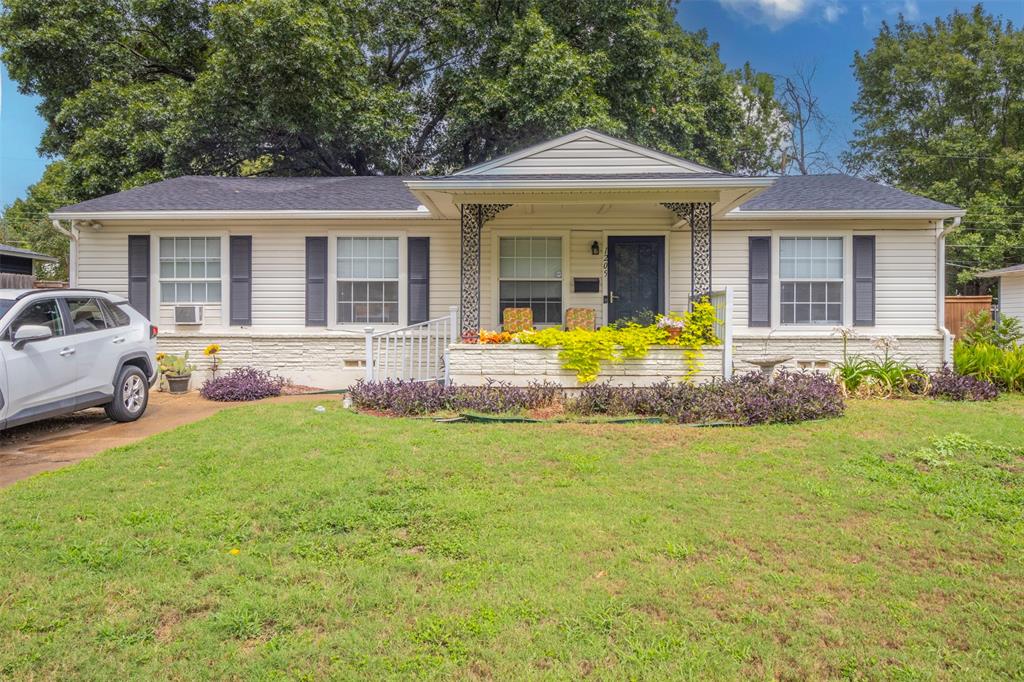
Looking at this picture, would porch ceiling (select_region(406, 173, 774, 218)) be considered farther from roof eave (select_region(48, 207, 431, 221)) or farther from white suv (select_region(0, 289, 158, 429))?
white suv (select_region(0, 289, 158, 429))

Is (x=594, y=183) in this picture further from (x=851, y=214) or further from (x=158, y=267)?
(x=158, y=267)

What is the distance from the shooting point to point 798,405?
241 inches

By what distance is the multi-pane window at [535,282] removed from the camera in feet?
31.2

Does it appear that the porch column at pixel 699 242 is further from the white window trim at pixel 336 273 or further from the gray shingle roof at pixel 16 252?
the gray shingle roof at pixel 16 252

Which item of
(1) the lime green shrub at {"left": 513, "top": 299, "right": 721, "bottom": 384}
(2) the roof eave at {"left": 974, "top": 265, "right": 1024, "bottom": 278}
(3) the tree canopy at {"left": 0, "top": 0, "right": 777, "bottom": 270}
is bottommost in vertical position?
(1) the lime green shrub at {"left": 513, "top": 299, "right": 721, "bottom": 384}

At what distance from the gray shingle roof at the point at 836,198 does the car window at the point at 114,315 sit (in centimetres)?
906

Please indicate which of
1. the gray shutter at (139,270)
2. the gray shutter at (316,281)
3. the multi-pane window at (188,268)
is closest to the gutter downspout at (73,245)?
the gray shutter at (139,270)

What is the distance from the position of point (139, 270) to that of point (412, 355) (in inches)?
214

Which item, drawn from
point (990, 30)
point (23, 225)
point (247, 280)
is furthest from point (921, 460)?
point (23, 225)

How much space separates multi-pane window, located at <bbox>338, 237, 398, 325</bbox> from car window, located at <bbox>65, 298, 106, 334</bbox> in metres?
3.66

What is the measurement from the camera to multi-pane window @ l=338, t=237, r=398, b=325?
31.6 feet

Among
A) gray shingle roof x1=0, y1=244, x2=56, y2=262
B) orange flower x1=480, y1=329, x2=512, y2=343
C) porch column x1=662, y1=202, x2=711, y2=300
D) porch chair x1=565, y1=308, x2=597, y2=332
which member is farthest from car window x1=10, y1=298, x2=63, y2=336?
gray shingle roof x1=0, y1=244, x2=56, y2=262

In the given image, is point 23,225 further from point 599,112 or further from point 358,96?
point 599,112

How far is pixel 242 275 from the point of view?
378 inches
